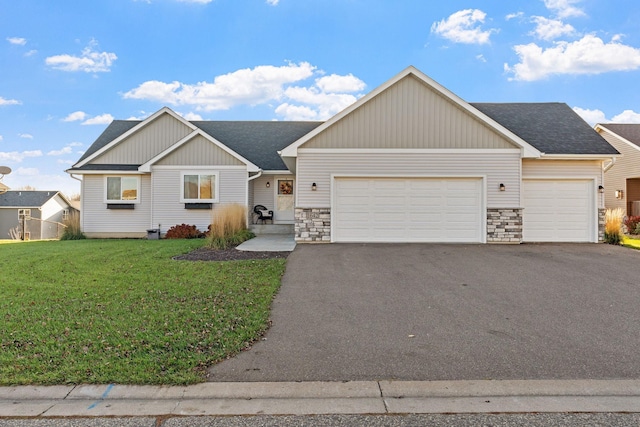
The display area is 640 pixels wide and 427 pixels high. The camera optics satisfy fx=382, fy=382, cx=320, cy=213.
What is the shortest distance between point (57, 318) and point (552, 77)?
19731 millimetres

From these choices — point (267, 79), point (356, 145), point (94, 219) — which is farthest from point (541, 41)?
point (94, 219)

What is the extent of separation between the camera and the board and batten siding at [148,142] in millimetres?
16594

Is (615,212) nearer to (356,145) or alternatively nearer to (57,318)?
(356,145)

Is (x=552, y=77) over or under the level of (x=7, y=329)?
over

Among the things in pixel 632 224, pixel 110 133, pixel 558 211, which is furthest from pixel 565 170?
pixel 110 133

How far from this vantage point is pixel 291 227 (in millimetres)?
16250

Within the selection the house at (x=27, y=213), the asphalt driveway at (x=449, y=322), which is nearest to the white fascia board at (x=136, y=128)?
the asphalt driveway at (x=449, y=322)

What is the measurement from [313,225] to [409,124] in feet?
14.4

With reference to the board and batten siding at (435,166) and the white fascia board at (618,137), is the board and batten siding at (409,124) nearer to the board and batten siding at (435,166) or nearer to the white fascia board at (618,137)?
the board and batten siding at (435,166)

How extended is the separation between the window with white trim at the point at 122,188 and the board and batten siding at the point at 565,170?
49.3 feet

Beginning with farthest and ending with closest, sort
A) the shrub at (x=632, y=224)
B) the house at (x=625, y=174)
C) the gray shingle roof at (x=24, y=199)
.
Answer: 1. the gray shingle roof at (x=24, y=199)
2. the house at (x=625, y=174)
3. the shrub at (x=632, y=224)

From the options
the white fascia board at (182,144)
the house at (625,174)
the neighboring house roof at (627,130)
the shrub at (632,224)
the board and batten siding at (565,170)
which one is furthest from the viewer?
the neighboring house roof at (627,130)

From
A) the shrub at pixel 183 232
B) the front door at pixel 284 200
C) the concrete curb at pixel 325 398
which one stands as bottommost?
the concrete curb at pixel 325 398

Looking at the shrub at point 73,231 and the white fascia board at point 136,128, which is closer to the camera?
the shrub at point 73,231
